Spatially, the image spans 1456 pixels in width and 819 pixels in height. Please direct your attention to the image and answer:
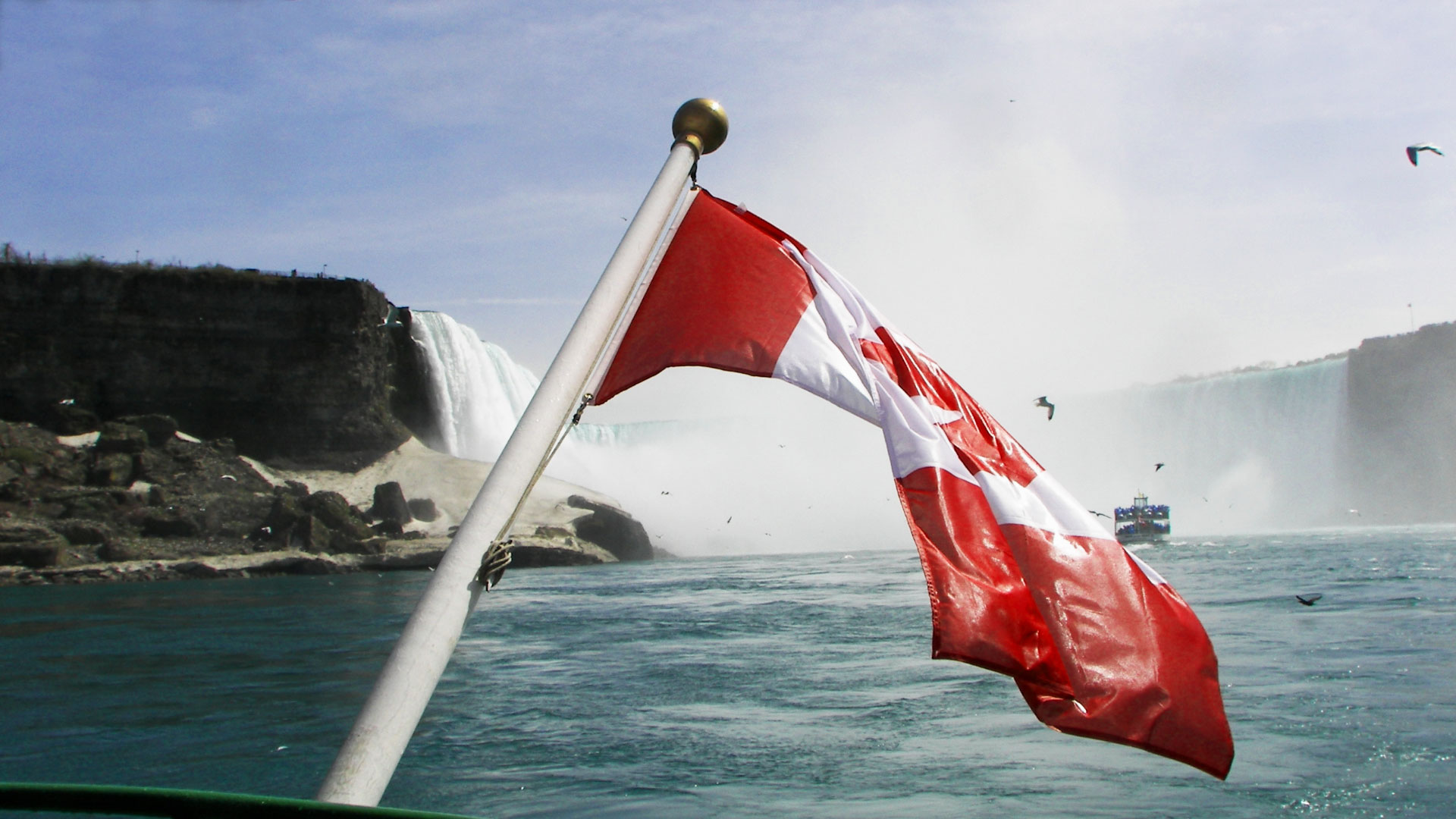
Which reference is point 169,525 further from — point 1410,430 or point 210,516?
point 1410,430

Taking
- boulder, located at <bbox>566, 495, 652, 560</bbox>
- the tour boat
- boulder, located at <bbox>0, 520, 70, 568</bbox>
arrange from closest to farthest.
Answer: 1. boulder, located at <bbox>0, 520, 70, 568</bbox>
2. boulder, located at <bbox>566, 495, 652, 560</bbox>
3. the tour boat

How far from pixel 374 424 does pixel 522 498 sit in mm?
45210

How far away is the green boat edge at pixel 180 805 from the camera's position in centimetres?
138

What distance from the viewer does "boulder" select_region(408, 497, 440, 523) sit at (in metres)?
41.4

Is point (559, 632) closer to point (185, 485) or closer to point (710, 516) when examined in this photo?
point (185, 485)

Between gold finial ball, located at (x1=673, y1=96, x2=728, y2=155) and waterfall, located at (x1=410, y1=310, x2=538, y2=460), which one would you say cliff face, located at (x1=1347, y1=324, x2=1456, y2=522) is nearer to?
waterfall, located at (x1=410, y1=310, x2=538, y2=460)

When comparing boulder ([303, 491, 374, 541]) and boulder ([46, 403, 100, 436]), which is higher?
boulder ([46, 403, 100, 436])

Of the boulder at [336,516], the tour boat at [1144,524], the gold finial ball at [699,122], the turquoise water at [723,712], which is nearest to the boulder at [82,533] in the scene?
the boulder at [336,516]

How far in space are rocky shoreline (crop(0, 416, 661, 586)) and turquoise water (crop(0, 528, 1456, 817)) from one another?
37.3 feet

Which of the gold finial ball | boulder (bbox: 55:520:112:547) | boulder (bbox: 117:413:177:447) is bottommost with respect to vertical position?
boulder (bbox: 55:520:112:547)

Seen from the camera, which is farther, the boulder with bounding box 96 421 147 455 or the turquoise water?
the boulder with bounding box 96 421 147 455

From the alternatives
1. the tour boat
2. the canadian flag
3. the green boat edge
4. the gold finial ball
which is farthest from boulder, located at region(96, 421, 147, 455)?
the green boat edge

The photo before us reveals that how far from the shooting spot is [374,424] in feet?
148

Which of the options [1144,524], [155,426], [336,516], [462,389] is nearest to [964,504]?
[336,516]
